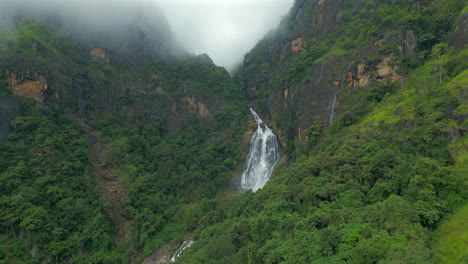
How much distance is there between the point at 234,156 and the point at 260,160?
5446 millimetres

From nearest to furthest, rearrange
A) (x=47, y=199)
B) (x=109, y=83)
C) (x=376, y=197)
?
(x=376, y=197) < (x=47, y=199) < (x=109, y=83)

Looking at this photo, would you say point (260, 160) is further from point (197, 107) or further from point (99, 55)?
point (99, 55)

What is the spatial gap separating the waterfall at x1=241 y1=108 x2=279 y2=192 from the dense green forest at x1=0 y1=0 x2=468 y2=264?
197cm

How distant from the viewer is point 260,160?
46.1m

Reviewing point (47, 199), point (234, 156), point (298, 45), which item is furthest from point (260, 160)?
point (47, 199)

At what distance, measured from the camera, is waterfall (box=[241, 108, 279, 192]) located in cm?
4400

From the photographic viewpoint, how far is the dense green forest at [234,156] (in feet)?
47.0

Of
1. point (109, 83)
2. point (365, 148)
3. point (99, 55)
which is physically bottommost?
point (365, 148)

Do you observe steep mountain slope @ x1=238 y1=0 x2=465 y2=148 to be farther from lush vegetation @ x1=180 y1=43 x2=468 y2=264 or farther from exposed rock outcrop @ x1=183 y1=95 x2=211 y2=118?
exposed rock outcrop @ x1=183 y1=95 x2=211 y2=118

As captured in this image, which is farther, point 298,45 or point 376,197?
point 298,45

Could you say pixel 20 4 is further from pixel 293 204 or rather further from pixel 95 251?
pixel 293 204

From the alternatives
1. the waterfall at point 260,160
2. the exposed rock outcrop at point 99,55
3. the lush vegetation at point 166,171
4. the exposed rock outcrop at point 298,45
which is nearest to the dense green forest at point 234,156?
the lush vegetation at point 166,171

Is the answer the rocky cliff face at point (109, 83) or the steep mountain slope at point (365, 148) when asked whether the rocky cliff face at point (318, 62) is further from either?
the rocky cliff face at point (109, 83)

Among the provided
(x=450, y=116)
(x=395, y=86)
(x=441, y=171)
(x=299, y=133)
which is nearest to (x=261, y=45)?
(x=299, y=133)
